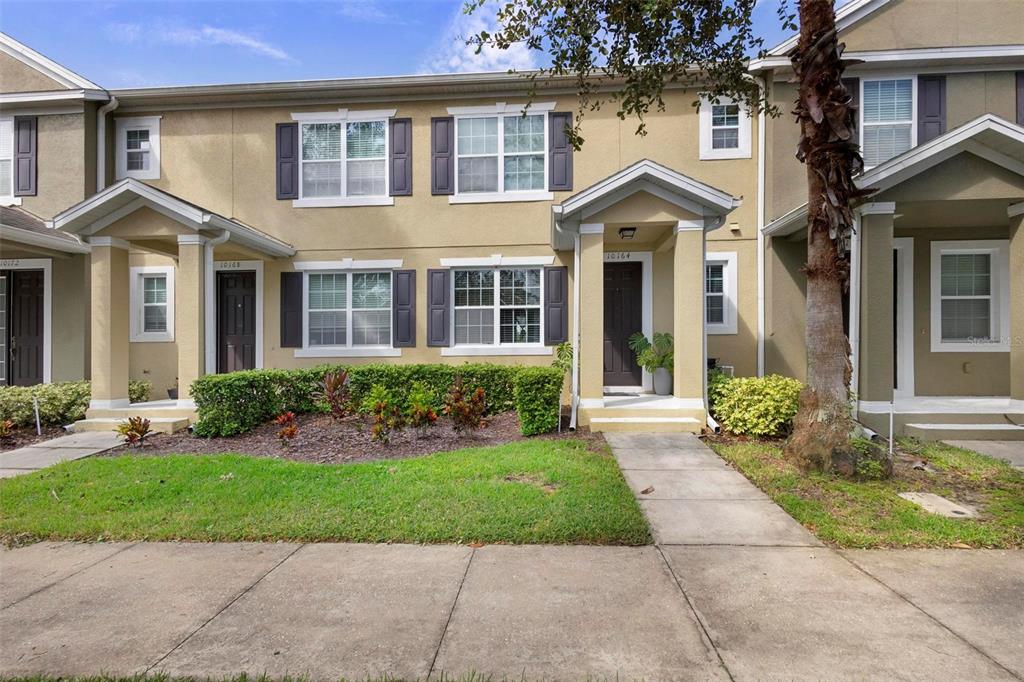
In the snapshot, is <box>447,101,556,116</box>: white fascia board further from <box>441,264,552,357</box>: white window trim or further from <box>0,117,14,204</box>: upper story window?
<box>0,117,14,204</box>: upper story window

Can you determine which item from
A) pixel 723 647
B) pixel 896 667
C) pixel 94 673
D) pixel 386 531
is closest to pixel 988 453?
pixel 896 667

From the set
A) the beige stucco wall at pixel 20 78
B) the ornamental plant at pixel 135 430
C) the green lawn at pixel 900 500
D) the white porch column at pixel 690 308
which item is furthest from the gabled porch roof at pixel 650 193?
the beige stucco wall at pixel 20 78

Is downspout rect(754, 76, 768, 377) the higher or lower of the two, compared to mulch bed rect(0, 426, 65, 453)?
higher

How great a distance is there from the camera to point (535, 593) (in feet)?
10.3

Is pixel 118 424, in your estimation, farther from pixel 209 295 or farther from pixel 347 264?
pixel 347 264

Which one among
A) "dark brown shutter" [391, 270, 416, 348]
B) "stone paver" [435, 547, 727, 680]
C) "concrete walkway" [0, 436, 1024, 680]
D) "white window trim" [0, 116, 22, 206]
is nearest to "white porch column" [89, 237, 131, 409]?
"white window trim" [0, 116, 22, 206]

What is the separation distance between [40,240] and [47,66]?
4.08 metres

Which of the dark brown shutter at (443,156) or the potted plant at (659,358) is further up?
the dark brown shutter at (443,156)

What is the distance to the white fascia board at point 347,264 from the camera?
10414mm

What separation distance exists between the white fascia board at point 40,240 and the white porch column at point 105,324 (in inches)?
50.4

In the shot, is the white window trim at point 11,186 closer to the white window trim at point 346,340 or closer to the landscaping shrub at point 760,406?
the white window trim at point 346,340

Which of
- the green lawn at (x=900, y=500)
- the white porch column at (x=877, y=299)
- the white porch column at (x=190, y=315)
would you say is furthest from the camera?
the white porch column at (x=190, y=315)

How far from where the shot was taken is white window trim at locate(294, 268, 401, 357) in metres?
10.4

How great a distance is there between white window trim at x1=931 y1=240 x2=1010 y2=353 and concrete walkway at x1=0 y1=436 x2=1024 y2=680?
724cm
